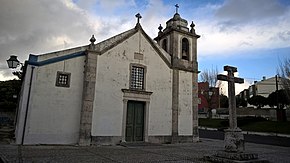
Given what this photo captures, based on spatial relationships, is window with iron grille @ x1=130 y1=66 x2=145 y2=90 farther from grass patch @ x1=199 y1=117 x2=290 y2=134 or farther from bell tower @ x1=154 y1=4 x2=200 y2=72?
grass patch @ x1=199 y1=117 x2=290 y2=134

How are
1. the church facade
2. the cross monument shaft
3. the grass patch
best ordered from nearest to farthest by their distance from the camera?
1. the cross monument shaft
2. the church facade
3. the grass patch

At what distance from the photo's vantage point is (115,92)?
12.6 m

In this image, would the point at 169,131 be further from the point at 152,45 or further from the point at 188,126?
the point at 152,45

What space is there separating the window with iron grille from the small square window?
143 inches

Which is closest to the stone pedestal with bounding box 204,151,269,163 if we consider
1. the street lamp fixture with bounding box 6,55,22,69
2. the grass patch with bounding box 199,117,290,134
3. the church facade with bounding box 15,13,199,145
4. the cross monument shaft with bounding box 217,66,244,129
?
the cross monument shaft with bounding box 217,66,244,129

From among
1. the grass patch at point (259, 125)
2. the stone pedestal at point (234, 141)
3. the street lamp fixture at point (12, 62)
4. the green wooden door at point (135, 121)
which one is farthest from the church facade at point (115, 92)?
the grass patch at point (259, 125)

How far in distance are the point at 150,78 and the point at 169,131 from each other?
3.47 meters

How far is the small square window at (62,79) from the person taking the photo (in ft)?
37.5

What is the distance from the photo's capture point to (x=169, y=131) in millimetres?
13930

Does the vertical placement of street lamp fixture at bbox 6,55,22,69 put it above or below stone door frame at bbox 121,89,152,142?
above

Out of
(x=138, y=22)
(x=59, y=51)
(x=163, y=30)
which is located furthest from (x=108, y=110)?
(x=163, y=30)

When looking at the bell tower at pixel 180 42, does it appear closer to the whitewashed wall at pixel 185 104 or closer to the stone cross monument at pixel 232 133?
the whitewashed wall at pixel 185 104

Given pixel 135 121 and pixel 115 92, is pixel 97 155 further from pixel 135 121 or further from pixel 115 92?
pixel 135 121

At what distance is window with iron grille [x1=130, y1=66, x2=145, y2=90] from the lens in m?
13.5
